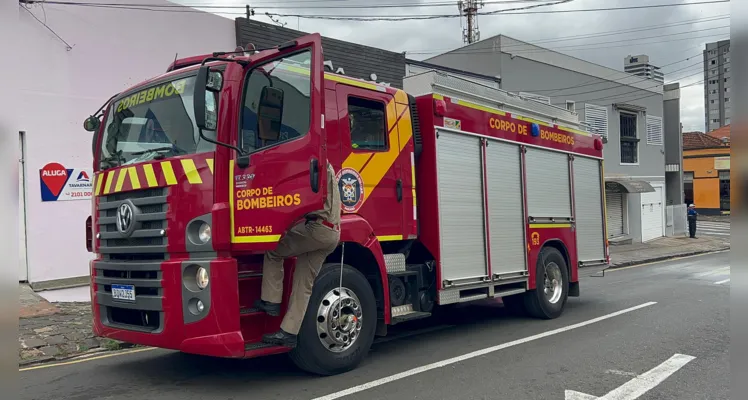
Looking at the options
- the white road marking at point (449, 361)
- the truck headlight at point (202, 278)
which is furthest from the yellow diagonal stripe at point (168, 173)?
the white road marking at point (449, 361)

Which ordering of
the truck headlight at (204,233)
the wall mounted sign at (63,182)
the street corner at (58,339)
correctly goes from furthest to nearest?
the wall mounted sign at (63,182), the street corner at (58,339), the truck headlight at (204,233)

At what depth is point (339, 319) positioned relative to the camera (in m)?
5.42

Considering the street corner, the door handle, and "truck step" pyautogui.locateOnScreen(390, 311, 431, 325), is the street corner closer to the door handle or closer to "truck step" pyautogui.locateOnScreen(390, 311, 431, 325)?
"truck step" pyautogui.locateOnScreen(390, 311, 431, 325)

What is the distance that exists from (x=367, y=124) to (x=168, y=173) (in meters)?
2.15

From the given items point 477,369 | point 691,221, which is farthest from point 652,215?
point 477,369

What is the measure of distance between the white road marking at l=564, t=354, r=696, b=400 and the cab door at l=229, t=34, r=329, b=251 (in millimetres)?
2798

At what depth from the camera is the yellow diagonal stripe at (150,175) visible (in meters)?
4.99

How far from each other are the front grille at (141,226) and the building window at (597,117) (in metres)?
21.7

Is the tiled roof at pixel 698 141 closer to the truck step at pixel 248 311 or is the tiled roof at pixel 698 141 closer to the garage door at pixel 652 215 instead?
the garage door at pixel 652 215

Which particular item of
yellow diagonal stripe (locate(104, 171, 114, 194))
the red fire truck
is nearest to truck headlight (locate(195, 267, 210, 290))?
the red fire truck

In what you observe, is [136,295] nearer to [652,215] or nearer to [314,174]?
→ [314,174]

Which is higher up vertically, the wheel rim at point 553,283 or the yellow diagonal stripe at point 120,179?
the yellow diagonal stripe at point 120,179

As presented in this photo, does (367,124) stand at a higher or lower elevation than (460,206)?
higher

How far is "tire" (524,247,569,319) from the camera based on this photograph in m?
8.40
